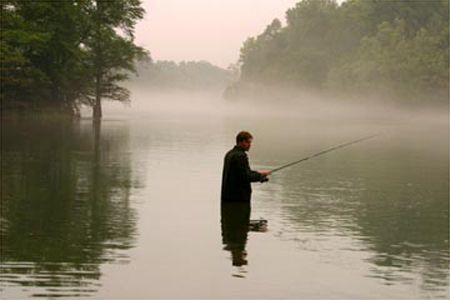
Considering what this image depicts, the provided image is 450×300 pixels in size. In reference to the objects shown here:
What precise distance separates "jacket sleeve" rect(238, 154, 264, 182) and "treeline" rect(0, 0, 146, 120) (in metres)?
33.0

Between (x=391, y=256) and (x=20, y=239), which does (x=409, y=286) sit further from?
(x=20, y=239)

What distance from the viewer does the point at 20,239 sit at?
14.1 metres

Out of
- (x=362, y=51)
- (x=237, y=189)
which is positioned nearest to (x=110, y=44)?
(x=237, y=189)

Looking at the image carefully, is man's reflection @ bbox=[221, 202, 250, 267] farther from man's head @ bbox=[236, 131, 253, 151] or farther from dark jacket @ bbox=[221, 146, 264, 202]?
man's head @ bbox=[236, 131, 253, 151]

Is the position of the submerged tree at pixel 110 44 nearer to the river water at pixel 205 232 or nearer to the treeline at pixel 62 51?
the treeline at pixel 62 51

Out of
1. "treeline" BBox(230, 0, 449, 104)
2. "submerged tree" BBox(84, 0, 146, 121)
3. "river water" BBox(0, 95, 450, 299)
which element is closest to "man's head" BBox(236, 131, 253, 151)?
"river water" BBox(0, 95, 450, 299)

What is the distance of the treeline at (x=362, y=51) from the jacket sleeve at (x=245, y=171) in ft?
341

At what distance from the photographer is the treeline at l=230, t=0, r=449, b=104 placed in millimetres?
118812

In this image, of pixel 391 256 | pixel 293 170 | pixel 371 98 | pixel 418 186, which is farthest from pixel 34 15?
pixel 371 98

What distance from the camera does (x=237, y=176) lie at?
16016 millimetres

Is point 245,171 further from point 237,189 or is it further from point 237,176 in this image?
point 237,189

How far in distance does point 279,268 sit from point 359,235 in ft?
12.3

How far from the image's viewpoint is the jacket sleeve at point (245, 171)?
15711 millimetres

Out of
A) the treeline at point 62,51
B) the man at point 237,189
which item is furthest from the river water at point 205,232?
the treeline at point 62,51
